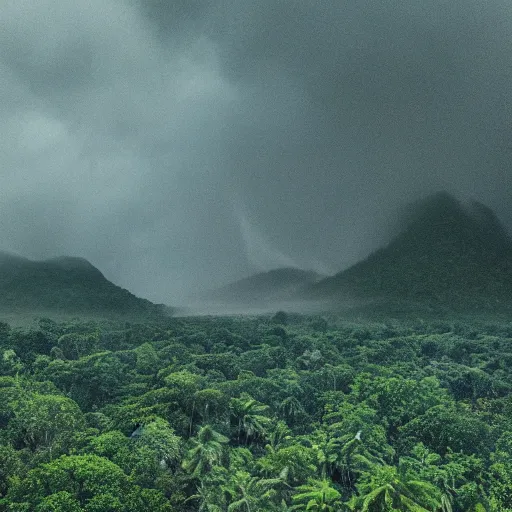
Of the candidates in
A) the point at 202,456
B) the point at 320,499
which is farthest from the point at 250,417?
the point at 320,499

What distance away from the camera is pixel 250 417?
176 ft

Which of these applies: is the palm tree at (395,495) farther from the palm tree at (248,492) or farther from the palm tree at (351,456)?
the palm tree at (248,492)

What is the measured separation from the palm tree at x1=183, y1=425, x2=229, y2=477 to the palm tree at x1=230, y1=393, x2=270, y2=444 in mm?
7662

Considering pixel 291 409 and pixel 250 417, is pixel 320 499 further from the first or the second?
pixel 291 409

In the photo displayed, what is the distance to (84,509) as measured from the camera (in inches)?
1335

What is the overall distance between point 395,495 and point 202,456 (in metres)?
17.4

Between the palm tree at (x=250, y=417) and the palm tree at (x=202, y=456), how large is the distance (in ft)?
25.1

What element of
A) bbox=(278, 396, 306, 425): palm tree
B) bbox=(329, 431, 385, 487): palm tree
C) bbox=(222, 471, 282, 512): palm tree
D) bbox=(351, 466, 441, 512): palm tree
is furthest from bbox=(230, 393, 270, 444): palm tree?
bbox=(351, 466, 441, 512): palm tree

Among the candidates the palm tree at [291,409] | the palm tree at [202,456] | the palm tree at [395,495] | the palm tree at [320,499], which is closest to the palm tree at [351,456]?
the palm tree at [395,495]

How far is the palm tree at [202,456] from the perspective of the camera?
42666 millimetres

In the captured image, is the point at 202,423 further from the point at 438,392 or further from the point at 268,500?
the point at 438,392

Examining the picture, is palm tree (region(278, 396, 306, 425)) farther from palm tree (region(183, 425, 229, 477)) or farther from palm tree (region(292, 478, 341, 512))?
palm tree (region(292, 478, 341, 512))

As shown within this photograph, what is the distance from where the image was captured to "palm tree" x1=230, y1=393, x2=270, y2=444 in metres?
52.8

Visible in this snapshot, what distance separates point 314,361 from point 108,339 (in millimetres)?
47707
